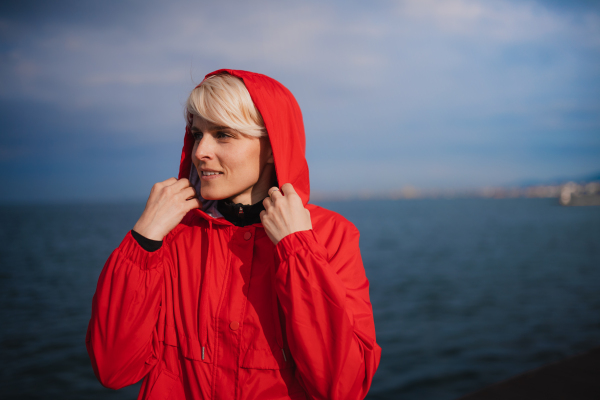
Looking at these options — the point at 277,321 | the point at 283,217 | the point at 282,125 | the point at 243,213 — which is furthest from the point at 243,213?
the point at 277,321

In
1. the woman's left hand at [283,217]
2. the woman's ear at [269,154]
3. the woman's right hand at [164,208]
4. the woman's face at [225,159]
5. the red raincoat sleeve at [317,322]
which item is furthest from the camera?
the woman's ear at [269,154]

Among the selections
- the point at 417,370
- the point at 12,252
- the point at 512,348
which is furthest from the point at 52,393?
the point at 12,252

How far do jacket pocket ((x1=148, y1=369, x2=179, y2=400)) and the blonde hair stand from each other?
1.31 meters

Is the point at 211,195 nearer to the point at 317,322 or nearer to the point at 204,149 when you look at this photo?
the point at 204,149

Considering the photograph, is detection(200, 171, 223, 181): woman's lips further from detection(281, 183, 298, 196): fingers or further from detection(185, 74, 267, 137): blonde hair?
detection(281, 183, 298, 196): fingers

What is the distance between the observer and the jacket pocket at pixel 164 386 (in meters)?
1.82

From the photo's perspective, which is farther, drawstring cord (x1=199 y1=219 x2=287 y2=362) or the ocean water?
the ocean water

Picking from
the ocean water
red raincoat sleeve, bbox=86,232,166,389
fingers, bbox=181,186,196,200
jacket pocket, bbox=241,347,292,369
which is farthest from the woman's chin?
the ocean water

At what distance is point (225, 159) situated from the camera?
197 cm

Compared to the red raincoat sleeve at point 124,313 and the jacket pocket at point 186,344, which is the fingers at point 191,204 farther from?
the jacket pocket at point 186,344

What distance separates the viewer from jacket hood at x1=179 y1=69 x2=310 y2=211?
76.7 inches

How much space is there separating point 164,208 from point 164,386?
902mm

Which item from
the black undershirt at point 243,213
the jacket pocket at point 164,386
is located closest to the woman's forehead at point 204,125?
the black undershirt at point 243,213

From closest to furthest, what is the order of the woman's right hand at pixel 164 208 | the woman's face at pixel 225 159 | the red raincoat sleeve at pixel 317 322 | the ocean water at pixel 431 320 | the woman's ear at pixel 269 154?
1. the red raincoat sleeve at pixel 317 322
2. the woman's right hand at pixel 164 208
3. the woman's face at pixel 225 159
4. the woman's ear at pixel 269 154
5. the ocean water at pixel 431 320
